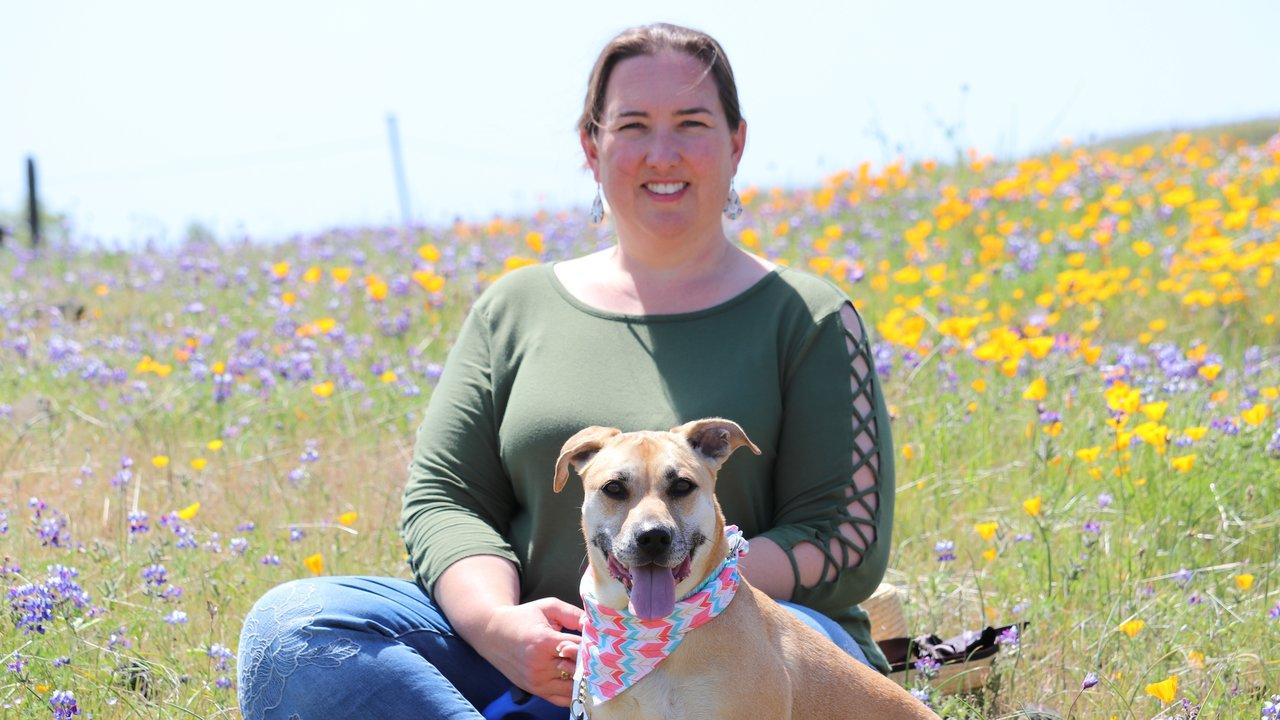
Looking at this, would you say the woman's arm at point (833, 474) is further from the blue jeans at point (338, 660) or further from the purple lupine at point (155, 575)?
the purple lupine at point (155, 575)

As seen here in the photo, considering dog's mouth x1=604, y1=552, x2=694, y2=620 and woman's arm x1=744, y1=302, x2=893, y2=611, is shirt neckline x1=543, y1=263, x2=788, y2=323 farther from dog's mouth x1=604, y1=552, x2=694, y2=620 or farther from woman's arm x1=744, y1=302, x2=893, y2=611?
dog's mouth x1=604, y1=552, x2=694, y2=620

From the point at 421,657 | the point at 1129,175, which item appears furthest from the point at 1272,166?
the point at 421,657

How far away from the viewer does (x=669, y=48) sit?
13.1ft

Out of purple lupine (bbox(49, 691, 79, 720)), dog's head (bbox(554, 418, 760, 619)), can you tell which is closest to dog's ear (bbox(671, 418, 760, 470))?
dog's head (bbox(554, 418, 760, 619))

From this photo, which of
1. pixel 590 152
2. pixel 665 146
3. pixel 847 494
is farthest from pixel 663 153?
pixel 847 494

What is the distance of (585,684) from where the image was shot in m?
3.13

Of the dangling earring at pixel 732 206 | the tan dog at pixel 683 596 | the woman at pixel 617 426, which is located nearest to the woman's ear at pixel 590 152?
the woman at pixel 617 426

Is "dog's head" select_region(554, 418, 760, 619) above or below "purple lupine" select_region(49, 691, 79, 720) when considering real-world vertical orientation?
above

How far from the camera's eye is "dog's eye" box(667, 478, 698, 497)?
3035 millimetres

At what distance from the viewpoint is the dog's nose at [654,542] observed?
2898mm

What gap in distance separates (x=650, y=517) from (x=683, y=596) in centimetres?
23

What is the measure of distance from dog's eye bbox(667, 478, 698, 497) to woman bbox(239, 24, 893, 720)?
0.56 metres

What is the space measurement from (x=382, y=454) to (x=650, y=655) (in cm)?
336

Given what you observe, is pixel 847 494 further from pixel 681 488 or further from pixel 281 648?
pixel 281 648
